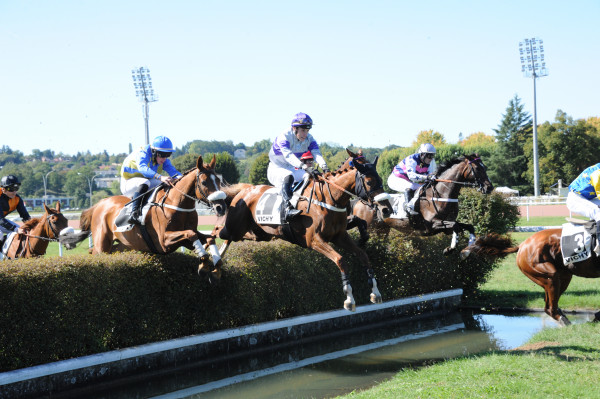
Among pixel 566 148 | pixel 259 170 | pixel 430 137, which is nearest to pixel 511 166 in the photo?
pixel 566 148

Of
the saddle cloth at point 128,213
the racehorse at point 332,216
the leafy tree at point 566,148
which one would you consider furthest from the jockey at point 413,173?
the leafy tree at point 566,148

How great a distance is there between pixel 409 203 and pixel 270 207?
3.20 metres

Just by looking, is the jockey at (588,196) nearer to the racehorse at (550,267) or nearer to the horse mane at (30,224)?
the racehorse at (550,267)

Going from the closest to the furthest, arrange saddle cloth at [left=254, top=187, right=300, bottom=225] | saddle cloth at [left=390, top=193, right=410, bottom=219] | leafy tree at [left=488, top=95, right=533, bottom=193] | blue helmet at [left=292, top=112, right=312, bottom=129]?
1. saddle cloth at [left=254, top=187, right=300, bottom=225]
2. blue helmet at [left=292, top=112, right=312, bottom=129]
3. saddle cloth at [left=390, top=193, right=410, bottom=219]
4. leafy tree at [left=488, top=95, right=533, bottom=193]

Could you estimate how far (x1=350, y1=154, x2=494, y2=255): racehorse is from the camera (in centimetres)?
1106

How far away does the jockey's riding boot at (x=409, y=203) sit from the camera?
37.7 ft

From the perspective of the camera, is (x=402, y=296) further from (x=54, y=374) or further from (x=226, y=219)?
(x=54, y=374)

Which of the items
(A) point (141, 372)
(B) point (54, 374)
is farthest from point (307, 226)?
(B) point (54, 374)

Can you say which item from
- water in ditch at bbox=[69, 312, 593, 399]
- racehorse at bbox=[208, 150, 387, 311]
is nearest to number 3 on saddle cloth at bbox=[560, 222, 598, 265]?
water in ditch at bbox=[69, 312, 593, 399]

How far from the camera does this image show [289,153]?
9414mm

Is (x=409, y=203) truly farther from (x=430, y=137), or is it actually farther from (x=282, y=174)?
(x=430, y=137)

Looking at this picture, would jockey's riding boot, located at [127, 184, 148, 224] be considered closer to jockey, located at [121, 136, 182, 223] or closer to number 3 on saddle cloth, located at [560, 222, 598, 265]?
jockey, located at [121, 136, 182, 223]

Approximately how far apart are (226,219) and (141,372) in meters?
3.06

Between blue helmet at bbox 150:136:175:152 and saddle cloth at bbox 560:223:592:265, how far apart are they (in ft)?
18.5
